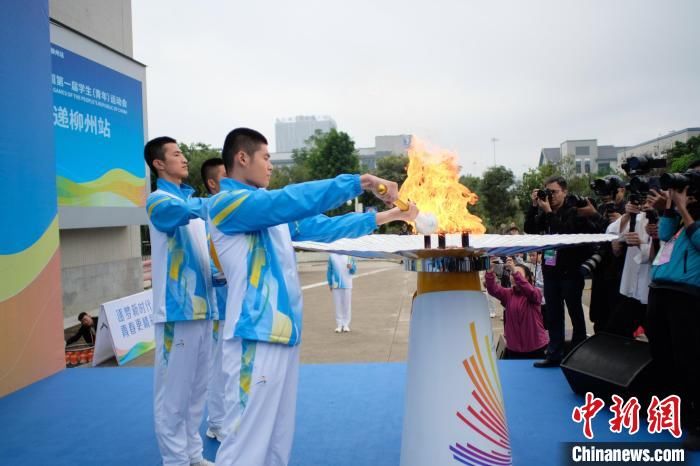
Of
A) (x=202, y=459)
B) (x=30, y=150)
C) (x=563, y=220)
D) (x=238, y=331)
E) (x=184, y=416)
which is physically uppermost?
(x=30, y=150)

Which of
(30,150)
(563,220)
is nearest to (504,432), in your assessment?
(563,220)

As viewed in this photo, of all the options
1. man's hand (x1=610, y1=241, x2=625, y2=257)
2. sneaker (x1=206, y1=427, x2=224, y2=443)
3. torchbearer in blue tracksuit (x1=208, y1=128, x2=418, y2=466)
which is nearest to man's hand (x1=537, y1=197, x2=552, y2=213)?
man's hand (x1=610, y1=241, x2=625, y2=257)

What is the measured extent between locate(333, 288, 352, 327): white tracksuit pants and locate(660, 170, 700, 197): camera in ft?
18.5

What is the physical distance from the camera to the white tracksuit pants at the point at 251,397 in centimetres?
226

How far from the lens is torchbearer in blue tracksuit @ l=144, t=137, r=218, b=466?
3072 millimetres

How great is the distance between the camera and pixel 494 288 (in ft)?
15.4

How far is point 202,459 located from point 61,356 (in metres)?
2.81

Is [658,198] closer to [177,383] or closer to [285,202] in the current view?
[285,202]

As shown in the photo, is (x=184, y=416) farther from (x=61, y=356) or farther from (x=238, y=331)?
(x=61, y=356)

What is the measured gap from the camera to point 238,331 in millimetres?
2301

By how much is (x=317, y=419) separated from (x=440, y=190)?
6.60 ft

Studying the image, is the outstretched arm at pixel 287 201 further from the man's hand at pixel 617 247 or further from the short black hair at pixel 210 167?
the man's hand at pixel 617 247

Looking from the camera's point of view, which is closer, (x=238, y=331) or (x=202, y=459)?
(x=238, y=331)

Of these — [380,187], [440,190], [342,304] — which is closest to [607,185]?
[440,190]
